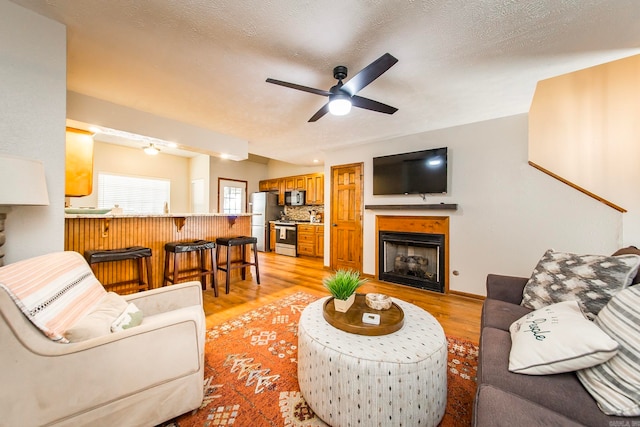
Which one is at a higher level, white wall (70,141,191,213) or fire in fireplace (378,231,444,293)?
white wall (70,141,191,213)

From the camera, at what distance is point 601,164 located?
2.67 metres

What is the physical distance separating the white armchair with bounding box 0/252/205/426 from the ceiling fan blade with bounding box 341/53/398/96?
1.88 metres

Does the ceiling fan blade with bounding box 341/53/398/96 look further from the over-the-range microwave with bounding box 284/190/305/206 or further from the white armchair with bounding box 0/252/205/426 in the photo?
the over-the-range microwave with bounding box 284/190/305/206

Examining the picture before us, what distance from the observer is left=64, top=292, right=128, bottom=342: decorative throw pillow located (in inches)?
42.5

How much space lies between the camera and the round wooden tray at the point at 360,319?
140cm

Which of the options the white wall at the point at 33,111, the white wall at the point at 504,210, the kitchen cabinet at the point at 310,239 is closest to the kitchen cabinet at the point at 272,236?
the kitchen cabinet at the point at 310,239

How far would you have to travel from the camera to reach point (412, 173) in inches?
143

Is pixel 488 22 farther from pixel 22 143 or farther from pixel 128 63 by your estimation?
pixel 22 143

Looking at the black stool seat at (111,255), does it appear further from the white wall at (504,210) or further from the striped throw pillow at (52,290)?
the white wall at (504,210)

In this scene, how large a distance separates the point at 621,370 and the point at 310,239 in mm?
5254

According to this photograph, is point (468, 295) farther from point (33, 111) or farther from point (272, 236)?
point (272, 236)

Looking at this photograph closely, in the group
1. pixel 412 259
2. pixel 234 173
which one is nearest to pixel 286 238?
pixel 234 173

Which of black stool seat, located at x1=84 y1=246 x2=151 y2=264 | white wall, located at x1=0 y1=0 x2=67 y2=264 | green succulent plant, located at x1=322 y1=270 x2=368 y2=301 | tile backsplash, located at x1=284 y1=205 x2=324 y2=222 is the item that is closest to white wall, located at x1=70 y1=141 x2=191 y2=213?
tile backsplash, located at x1=284 y1=205 x2=324 y2=222

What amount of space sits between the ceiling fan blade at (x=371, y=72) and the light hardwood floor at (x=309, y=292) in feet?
7.75
